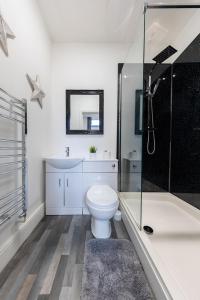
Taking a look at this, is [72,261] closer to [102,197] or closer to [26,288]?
[26,288]

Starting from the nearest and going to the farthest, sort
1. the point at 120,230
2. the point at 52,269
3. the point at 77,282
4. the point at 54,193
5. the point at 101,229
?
the point at 77,282 → the point at 52,269 → the point at 101,229 → the point at 120,230 → the point at 54,193

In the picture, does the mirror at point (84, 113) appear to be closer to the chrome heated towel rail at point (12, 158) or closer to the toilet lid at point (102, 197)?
the toilet lid at point (102, 197)

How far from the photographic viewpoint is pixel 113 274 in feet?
4.72

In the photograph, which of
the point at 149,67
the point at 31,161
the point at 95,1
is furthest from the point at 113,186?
the point at 95,1

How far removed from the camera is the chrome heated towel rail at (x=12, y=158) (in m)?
1.51

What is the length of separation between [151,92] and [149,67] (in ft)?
1.09

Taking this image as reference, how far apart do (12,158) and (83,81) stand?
180 cm

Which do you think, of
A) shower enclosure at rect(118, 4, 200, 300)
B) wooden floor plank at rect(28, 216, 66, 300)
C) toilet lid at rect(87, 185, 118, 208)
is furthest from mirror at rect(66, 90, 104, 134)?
wooden floor plank at rect(28, 216, 66, 300)

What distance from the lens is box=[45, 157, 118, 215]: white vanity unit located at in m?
2.65

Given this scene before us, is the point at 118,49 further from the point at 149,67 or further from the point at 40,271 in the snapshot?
the point at 40,271

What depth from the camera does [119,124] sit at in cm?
300

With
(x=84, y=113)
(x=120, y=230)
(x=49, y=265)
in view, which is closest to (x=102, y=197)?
(x=120, y=230)

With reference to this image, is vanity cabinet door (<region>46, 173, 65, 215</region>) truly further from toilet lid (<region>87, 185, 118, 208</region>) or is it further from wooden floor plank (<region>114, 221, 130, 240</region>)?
wooden floor plank (<region>114, 221, 130, 240</region>)

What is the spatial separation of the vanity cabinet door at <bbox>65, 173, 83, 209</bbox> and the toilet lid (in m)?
0.38
